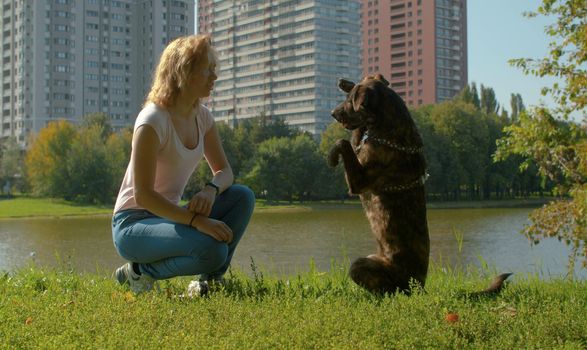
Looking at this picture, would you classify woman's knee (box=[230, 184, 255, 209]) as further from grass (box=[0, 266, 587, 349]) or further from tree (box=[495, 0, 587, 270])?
tree (box=[495, 0, 587, 270])

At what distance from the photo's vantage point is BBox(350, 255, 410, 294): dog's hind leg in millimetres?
3789

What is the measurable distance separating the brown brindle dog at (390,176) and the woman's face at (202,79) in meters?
0.96

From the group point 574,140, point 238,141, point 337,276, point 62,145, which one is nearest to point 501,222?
point 574,140

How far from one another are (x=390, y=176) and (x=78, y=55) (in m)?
91.7

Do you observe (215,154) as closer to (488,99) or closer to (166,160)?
(166,160)

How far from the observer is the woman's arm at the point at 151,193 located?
12.6 feet

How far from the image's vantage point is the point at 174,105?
4.18m

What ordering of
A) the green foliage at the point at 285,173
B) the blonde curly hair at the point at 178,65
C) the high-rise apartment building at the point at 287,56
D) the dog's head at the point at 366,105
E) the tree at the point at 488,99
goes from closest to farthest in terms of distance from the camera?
the dog's head at the point at 366,105, the blonde curly hair at the point at 178,65, the green foliage at the point at 285,173, the tree at the point at 488,99, the high-rise apartment building at the point at 287,56

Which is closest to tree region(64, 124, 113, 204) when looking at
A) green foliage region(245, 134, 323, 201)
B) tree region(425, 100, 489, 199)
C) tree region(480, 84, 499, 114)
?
Answer: green foliage region(245, 134, 323, 201)

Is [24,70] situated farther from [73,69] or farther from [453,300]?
[453,300]

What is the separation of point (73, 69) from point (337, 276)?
89.9 m

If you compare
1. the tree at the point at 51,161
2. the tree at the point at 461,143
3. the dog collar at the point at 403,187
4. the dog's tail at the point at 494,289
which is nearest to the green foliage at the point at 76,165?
the tree at the point at 51,161

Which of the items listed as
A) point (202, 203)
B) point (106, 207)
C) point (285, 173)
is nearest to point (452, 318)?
point (202, 203)

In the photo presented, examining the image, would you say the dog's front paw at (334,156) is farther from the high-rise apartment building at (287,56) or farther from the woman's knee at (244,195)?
the high-rise apartment building at (287,56)
